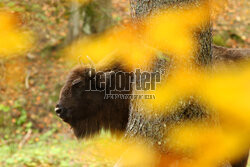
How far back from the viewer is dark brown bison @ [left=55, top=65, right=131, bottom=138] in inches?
259

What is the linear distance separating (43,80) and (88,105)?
709 cm

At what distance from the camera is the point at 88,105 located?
6.75m

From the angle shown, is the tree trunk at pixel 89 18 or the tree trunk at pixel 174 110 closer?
the tree trunk at pixel 174 110

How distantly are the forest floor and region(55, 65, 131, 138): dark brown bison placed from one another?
4.74 feet

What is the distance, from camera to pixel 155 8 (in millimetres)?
4438

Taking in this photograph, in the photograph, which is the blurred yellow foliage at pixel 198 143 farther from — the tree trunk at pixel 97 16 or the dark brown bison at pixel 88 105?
the tree trunk at pixel 97 16

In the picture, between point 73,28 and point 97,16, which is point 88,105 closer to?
point 97,16

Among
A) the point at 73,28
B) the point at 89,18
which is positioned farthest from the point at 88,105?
the point at 73,28

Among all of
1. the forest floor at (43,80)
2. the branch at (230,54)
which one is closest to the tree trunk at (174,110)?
the branch at (230,54)

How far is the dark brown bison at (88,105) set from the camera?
6.57 metres

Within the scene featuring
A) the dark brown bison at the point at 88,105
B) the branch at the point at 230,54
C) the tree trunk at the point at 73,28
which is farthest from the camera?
the tree trunk at the point at 73,28

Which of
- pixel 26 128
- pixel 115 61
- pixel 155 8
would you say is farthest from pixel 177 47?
pixel 26 128

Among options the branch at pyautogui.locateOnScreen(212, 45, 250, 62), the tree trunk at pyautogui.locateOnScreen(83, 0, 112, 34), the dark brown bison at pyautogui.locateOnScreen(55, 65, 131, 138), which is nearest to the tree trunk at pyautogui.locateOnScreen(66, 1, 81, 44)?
the tree trunk at pyautogui.locateOnScreen(83, 0, 112, 34)

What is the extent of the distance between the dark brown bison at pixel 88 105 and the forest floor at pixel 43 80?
4.74ft
